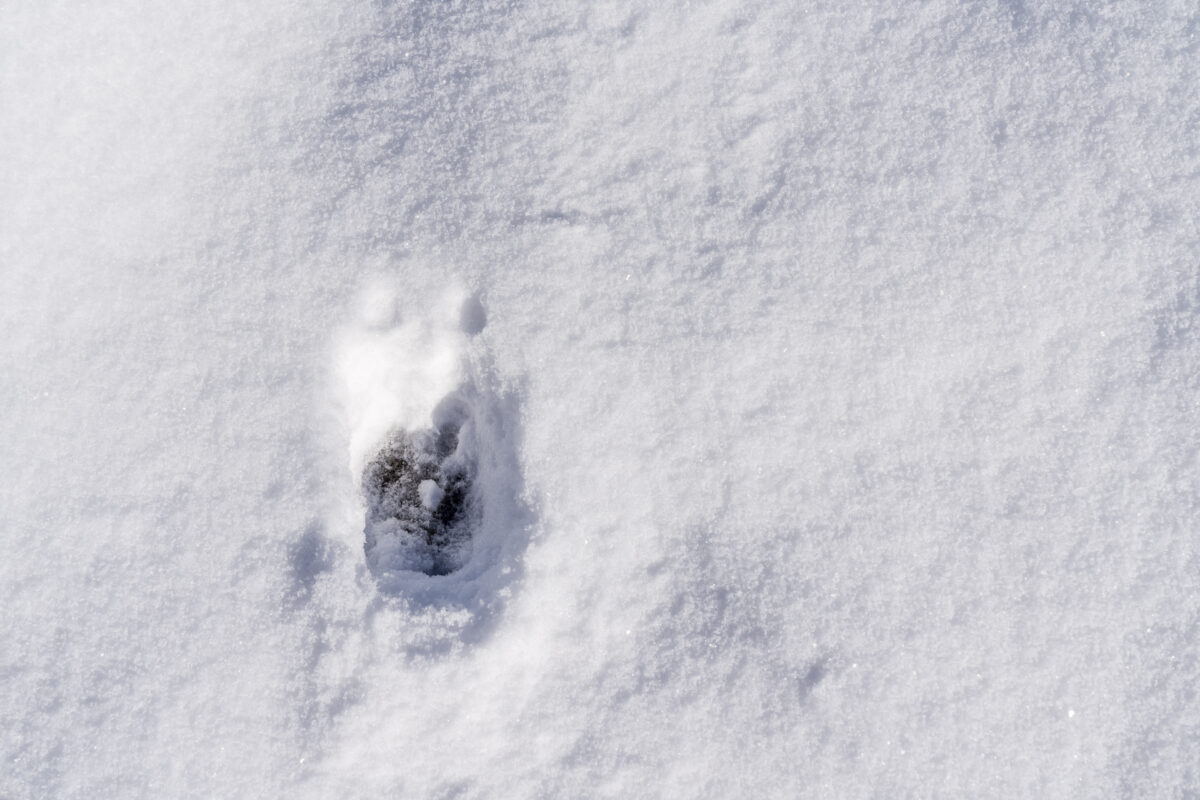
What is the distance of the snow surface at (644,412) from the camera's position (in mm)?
1502

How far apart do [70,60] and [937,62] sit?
2027 millimetres

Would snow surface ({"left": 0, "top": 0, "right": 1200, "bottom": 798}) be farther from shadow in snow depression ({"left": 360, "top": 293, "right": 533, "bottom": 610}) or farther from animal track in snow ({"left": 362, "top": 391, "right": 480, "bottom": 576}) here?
animal track in snow ({"left": 362, "top": 391, "right": 480, "bottom": 576})

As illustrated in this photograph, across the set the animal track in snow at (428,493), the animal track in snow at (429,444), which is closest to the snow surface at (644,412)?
the animal track in snow at (429,444)

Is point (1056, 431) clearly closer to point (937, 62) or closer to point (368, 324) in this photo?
point (937, 62)

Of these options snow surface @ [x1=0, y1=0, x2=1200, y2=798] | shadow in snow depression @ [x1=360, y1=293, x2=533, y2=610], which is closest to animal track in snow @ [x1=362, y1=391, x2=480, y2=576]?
shadow in snow depression @ [x1=360, y1=293, x2=533, y2=610]

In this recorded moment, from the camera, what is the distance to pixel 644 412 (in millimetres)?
1535

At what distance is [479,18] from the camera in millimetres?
1677

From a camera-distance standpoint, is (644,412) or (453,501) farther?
(453,501)

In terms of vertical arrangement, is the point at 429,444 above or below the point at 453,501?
above

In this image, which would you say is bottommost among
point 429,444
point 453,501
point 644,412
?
point 644,412

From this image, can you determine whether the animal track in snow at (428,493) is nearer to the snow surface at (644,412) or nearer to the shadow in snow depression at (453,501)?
the shadow in snow depression at (453,501)

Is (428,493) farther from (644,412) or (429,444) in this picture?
(644,412)

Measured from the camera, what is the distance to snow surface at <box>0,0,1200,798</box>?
1502 mm

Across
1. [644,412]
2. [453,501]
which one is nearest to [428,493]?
[453,501]
